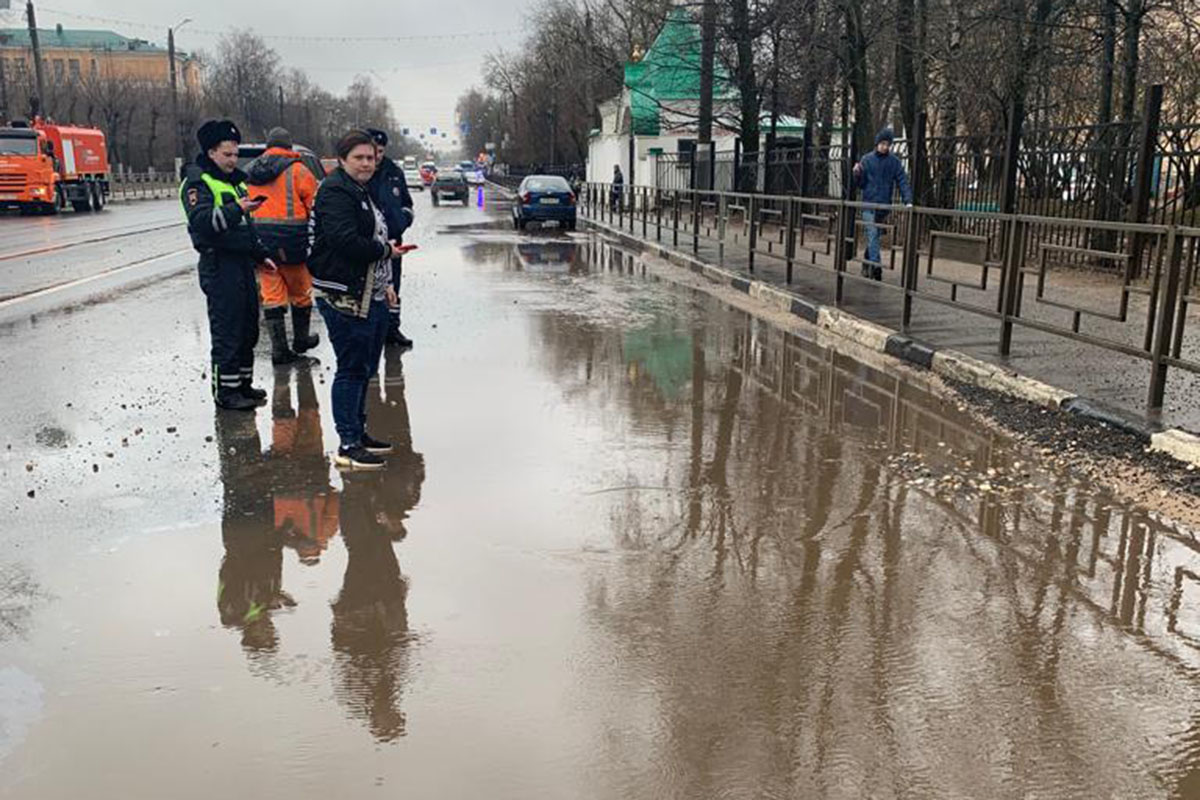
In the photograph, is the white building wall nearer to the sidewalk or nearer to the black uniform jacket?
the sidewalk

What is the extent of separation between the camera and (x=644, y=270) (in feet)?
58.0

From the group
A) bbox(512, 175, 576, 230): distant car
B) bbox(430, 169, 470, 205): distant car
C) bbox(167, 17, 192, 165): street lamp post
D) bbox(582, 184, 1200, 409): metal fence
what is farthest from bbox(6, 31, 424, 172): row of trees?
bbox(582, 184, 1200, 409): metal fence

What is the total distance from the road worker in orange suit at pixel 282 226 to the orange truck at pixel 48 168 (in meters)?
29.6

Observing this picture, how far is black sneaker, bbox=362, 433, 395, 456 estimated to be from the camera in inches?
239

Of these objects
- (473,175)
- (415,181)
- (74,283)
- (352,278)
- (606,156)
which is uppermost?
(606,156)

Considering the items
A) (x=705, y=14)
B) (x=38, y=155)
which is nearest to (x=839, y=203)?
(x=705, y=14)

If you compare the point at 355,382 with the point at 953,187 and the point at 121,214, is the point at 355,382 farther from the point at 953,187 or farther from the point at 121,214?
the point at 121,214

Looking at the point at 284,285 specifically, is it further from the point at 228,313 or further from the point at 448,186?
the point at 448,186

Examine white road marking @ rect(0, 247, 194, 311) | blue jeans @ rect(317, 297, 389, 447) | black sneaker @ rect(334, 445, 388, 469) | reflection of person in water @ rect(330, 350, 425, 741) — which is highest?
blue jeans @ rect(317, 297, 389, 447)

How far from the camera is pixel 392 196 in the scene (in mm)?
8836

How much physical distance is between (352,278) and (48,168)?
34.1m

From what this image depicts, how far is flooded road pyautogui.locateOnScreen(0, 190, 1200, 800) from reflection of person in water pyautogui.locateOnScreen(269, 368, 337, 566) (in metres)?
0.02

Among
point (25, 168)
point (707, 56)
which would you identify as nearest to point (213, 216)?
point (707, 56)

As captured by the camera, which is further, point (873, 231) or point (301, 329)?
point (873, 231)
